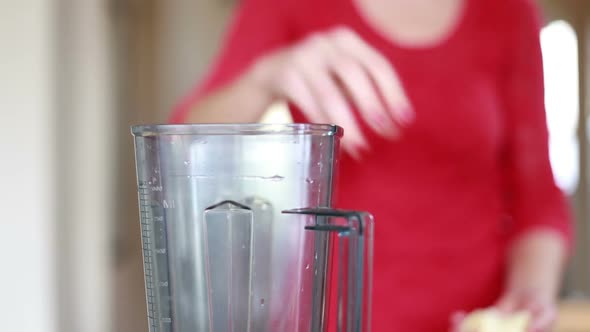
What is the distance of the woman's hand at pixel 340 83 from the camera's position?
0.70 meters

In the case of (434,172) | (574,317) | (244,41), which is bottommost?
(574,317)

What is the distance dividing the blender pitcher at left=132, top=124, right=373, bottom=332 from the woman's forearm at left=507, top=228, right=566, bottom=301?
0.43 meters

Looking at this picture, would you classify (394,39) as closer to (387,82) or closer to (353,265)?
(387,82)

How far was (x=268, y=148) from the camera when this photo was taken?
398mm

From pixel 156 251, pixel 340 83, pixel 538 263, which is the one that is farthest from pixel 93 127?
pixel 538 263

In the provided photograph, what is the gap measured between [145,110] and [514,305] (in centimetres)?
47

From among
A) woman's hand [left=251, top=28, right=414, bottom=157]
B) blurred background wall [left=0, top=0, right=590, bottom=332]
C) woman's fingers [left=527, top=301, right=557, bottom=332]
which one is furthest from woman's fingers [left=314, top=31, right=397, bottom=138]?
woman's fingers [left=527, top=301, right=557, bottom=332]

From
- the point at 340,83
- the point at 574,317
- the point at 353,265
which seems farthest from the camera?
the point at 574,317

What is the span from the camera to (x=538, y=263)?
0.79m

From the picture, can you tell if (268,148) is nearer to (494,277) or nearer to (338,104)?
(338,104)

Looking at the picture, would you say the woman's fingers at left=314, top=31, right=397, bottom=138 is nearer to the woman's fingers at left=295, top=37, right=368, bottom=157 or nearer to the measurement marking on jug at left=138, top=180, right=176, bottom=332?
the woman's fingers at left=295, top=37, right=368, bottom=157

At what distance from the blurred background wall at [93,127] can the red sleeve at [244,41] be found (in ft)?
0.05

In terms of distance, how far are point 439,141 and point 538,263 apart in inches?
7.3

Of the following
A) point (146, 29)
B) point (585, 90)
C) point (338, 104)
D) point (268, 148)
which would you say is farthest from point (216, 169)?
point (585, 90)
